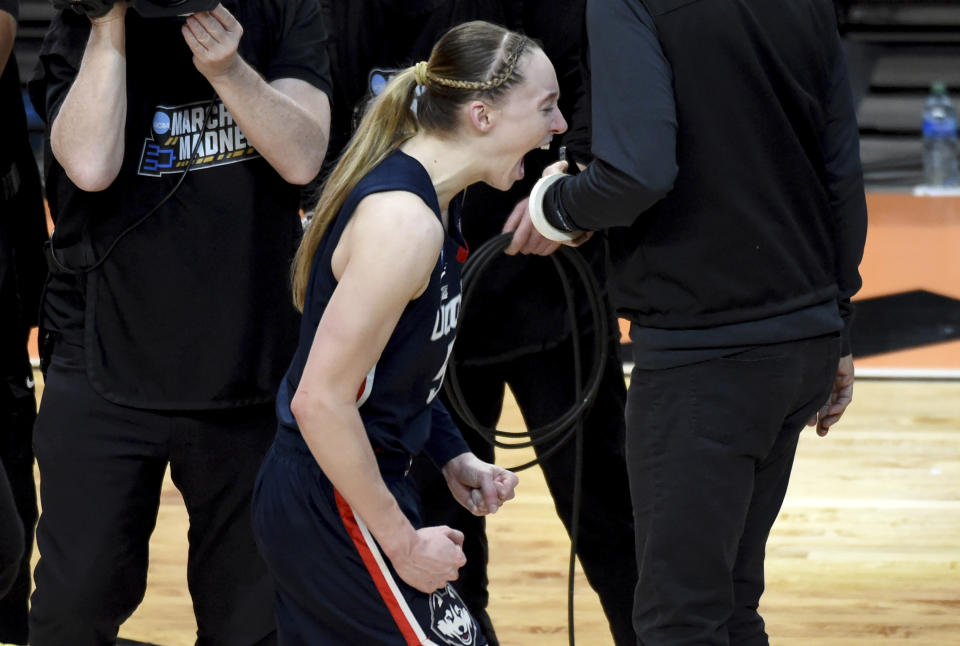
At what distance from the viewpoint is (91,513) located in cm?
221

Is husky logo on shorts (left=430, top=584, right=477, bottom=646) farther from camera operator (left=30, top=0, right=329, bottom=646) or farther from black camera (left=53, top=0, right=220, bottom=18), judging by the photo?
black camera (left=53, top=0, right=220, bottom=18)

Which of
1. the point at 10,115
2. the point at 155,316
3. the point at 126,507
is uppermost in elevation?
the point at 10,115

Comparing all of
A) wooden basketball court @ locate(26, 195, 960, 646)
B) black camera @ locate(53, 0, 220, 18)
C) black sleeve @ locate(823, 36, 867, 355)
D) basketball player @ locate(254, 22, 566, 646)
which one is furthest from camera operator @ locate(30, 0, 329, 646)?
wooden basketball court @ locate(26, 195, 960, 646)

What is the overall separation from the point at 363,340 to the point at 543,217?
0.58 meters

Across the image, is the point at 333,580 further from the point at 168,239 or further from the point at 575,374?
the point at 575,374

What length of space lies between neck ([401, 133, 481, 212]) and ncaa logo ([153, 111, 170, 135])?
20.4 inches

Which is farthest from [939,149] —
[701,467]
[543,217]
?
[701,467]

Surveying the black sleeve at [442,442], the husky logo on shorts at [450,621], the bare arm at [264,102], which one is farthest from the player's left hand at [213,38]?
the husky logo on shorts at [450,621]

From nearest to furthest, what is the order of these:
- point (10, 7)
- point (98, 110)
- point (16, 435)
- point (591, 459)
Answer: point (98, 110) → point (10, 7) → point (591, 459) → point (16, 435)

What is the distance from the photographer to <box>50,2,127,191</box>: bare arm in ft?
6.95

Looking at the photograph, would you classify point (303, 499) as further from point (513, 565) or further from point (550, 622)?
point (513, 565)

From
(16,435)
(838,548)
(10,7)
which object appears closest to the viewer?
(10,7)

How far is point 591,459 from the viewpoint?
270 centimetres

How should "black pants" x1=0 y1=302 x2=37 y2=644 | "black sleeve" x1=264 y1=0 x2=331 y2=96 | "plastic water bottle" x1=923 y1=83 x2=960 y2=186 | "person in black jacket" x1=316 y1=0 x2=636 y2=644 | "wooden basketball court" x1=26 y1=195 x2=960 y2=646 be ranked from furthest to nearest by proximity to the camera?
"plastic water bottle" x1=923 y1=83 x2=960 y2=186 → "wooden basketball court" x1=26 y1=195 x2=960 y2=646 → "black pants" x1=0 y1=302 x2=37 y2=644 → "person in black jacket" x1=316 y1=0 x2=636 y2=644 → "black sleeve" x1=264 y1=0 x2=331 y2=96
